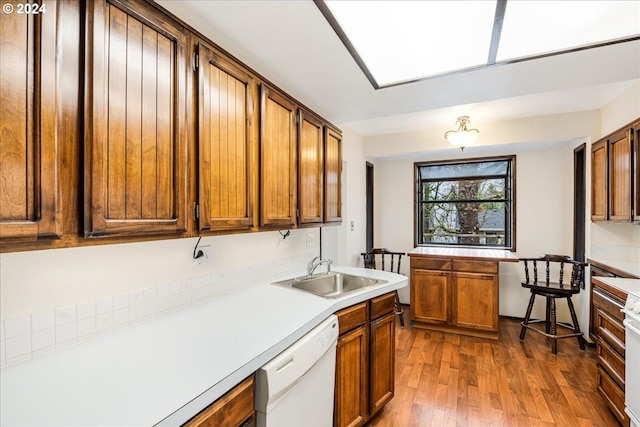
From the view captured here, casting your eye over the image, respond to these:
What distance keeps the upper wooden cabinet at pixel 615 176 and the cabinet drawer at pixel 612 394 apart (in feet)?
4.06

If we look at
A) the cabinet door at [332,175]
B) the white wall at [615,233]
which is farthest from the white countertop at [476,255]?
the cabinet door at [332,175]

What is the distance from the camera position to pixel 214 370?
97 cm

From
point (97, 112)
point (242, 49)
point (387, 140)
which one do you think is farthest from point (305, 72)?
point (387, 140)

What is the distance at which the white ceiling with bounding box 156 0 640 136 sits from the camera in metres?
1.28

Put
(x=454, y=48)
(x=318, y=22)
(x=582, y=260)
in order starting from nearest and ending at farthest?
1. (x=318, y=22)
2. (x=454, y=48)
3. (x=582, y=260)

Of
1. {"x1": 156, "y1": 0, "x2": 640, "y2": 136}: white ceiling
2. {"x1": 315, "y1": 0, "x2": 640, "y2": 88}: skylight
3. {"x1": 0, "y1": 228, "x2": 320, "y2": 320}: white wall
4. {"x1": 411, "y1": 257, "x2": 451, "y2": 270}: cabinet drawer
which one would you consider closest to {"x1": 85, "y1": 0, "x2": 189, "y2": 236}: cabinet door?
{"x1": 156, "y1": 0, "x2": 640, "y2": 136}: white ceiling

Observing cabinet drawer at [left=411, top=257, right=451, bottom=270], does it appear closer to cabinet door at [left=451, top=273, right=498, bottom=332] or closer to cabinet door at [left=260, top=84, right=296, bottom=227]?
cabinet door at [left=451, top=273, right=498, bottom=332]

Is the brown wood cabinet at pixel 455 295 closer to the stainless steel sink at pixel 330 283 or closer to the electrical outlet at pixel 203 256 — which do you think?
the stainless steel sink at pixel 330 283

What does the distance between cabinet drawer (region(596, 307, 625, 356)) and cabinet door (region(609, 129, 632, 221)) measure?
0.87 metres

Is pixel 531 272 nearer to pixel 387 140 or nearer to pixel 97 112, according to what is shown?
pixel 387 140

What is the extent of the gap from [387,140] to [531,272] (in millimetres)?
2570

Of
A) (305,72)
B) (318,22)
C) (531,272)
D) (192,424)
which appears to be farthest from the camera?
(531,272)

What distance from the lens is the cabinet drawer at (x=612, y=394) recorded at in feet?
6.35

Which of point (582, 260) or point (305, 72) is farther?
point (582, 260)
